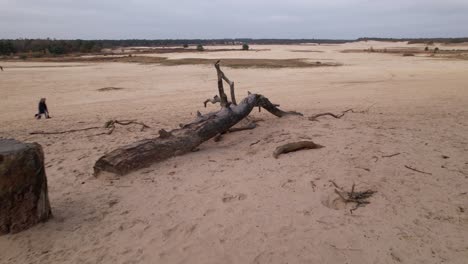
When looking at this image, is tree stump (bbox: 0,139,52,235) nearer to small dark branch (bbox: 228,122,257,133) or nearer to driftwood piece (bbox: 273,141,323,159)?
driftwood piece (bbox: 273,141,323,159)

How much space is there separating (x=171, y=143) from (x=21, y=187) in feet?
9.19

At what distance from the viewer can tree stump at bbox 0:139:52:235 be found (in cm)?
406

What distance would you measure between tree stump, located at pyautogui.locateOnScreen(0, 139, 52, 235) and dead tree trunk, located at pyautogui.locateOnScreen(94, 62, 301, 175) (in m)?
1.56

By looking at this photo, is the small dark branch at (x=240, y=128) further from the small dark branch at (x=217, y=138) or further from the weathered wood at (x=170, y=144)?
the weathered wood at (x=170, y=144)

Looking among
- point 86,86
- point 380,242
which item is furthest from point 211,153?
point 86,86

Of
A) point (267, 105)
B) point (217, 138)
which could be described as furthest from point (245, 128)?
point (267, 105)

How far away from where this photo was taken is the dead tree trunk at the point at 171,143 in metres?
5.96

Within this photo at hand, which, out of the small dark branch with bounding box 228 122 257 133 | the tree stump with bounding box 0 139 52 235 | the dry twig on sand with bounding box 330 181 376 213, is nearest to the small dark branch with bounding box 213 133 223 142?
the small dark branch with bounding box 228 122 257 133

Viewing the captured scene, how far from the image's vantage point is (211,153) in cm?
690

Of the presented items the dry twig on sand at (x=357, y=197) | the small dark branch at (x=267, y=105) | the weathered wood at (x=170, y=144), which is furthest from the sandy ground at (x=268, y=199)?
the small dark branch at (x=267, y=105)

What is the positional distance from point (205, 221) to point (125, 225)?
90 centimetres

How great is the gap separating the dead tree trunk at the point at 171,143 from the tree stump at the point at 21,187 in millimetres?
1564

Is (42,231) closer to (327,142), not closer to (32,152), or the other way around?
(32,152)

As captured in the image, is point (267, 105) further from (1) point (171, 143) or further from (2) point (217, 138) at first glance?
(1) point (171, 143)
